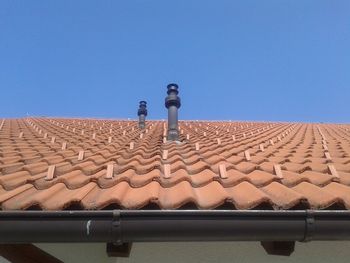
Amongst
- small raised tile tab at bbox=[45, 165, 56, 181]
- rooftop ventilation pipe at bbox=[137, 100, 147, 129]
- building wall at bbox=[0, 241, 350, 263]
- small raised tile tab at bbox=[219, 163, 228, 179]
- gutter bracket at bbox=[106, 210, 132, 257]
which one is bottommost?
building wall at bbox=[0, 241, 350, 263]

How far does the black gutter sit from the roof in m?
0.09

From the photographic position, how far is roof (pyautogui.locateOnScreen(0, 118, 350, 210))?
2.16 m

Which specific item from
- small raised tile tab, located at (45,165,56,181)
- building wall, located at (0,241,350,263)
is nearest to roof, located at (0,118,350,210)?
small raised tile tab, located at (45,165,56,181)

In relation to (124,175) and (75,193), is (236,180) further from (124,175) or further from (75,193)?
(75,193)

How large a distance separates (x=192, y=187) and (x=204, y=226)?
53 centimetres

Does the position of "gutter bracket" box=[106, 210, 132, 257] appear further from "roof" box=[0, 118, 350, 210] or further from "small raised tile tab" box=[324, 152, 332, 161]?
"small raised tile tab" box=[324, 152, 332, 161]

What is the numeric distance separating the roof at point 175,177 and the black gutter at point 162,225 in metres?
0.09

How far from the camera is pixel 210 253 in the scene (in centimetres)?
244

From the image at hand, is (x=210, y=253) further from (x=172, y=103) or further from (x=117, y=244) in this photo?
(x=172, y=103)

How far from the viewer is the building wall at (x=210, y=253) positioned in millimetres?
2393

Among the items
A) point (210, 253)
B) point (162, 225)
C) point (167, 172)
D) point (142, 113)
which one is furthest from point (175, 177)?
point (142, 113)

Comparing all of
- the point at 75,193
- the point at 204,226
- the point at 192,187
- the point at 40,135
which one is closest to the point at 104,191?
the point at 75,193

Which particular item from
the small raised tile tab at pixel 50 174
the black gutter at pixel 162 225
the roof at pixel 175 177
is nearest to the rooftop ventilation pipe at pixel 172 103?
the roof at pixel 175 177

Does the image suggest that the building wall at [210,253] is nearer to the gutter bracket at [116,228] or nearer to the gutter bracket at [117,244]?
the gutter bracket at [117,244]
